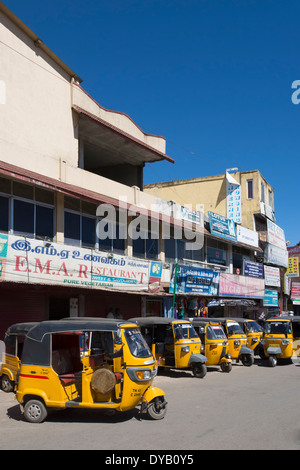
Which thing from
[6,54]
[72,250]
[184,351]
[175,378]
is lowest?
[175,378]

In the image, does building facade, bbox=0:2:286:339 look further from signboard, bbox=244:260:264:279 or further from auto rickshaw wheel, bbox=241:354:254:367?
signboard, bbox=244:260:264:279

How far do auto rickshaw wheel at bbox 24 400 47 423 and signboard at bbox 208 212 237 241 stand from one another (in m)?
20.5

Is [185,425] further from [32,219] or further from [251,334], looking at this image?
[251,334]

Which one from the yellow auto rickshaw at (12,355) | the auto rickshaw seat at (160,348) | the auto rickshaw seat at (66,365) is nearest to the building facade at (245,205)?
the auto rickshaw seat at (160,348)

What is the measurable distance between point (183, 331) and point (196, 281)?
10.9m

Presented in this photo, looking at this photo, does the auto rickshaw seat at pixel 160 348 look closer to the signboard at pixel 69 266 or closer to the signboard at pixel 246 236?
the signboard at pixel 69 266

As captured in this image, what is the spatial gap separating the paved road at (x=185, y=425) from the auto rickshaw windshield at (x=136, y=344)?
124cm

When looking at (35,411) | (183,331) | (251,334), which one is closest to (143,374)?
(35,411)

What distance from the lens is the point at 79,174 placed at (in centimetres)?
1930

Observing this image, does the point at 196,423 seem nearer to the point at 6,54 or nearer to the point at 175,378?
the point at 175,378

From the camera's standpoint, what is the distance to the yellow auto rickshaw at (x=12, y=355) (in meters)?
11.8

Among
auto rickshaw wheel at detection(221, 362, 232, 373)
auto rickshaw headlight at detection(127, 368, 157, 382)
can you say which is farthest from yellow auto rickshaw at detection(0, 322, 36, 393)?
auto rickshaw wheel at detection(221, 362, 232, 373)
